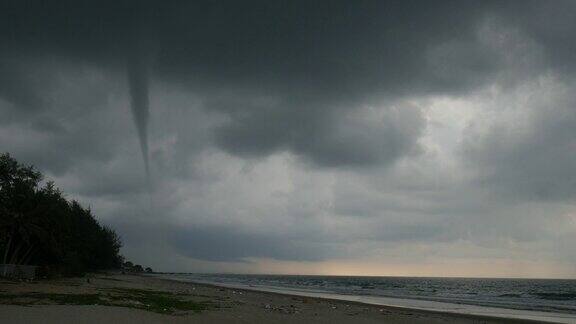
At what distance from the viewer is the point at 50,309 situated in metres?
18.1

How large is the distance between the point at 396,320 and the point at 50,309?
16440 millimetres

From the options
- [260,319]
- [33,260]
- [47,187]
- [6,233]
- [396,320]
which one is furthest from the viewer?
[33,260]

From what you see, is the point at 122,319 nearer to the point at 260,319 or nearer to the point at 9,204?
the point at 260,319

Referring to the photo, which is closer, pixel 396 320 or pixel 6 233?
pixel 396 320

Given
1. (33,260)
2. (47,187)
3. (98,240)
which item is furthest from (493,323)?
(98,240)

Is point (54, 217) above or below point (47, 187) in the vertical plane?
below

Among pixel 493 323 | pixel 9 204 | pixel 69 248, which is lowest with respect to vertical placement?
pixel 493 323

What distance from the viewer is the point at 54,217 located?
56844mm

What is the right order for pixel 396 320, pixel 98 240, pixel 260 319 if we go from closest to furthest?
pixel 260 319 < pixel 396 320 < pixel 98 240

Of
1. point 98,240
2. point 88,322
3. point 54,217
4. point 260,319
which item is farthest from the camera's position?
point 98,240

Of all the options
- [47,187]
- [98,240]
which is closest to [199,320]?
[47,187]

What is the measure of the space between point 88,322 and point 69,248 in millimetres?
54206

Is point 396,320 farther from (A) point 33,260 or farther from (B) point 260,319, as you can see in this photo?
(A) point 33,260

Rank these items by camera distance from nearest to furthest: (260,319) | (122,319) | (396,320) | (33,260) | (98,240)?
(122,319)
(260,319)
(396,320)
(33,260)
(98,240)
